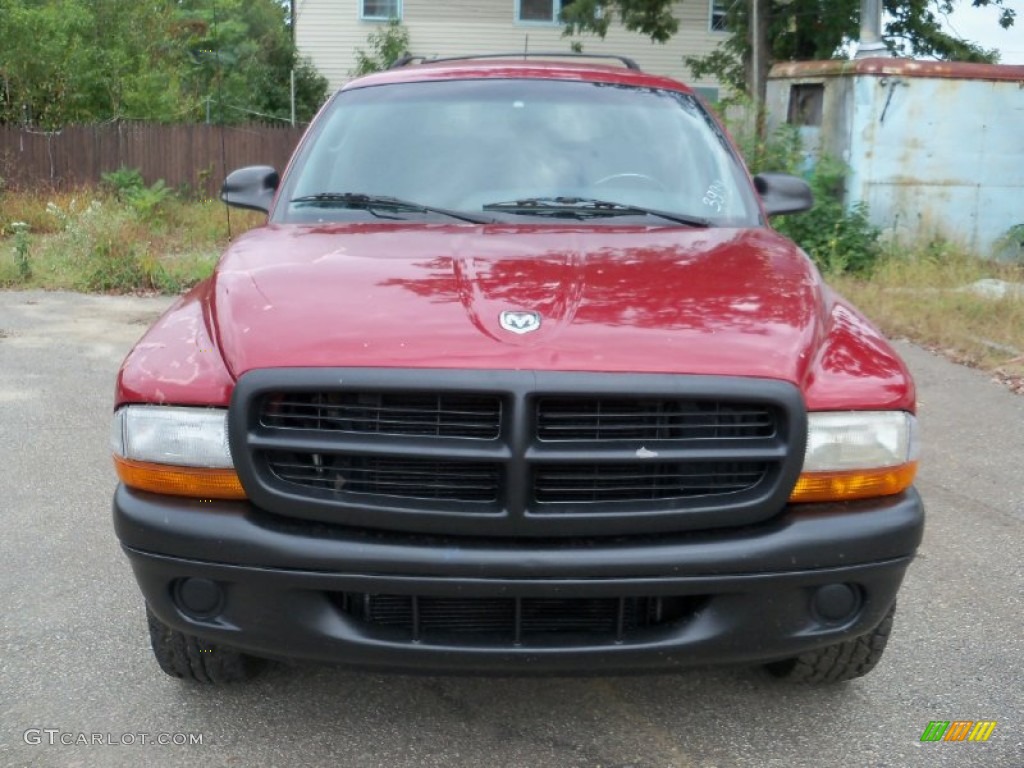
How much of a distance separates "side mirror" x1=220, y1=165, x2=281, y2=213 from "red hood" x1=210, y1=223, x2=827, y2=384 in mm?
797

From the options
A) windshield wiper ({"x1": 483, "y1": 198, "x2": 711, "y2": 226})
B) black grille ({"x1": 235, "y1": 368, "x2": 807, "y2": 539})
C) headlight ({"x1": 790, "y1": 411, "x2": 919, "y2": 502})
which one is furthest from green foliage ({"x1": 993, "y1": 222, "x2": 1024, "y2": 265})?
black grille ({"x1": 235, "y1": 368, "x2": 807, "y2": 539})

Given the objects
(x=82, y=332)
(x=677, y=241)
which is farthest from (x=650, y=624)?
(x=82, y=332)

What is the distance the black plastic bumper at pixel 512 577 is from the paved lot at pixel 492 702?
238 mm

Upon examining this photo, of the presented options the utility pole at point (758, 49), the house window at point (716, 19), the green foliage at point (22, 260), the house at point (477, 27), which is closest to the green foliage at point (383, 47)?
the house at point (477, 27)

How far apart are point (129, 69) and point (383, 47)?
567cm

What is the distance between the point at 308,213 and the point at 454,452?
5.25 ft

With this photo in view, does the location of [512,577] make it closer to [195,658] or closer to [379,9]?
[195,658]

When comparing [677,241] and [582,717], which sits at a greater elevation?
[677,241]

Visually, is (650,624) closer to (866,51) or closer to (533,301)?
(533,301)

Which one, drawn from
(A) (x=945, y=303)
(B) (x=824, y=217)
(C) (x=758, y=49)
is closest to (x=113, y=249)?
(B) (x=824, y=217)

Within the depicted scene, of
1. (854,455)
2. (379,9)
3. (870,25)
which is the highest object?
(379,9)

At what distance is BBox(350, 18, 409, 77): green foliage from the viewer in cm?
2528

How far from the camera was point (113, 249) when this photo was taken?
38.7 feet

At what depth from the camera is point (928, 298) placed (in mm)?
9539
